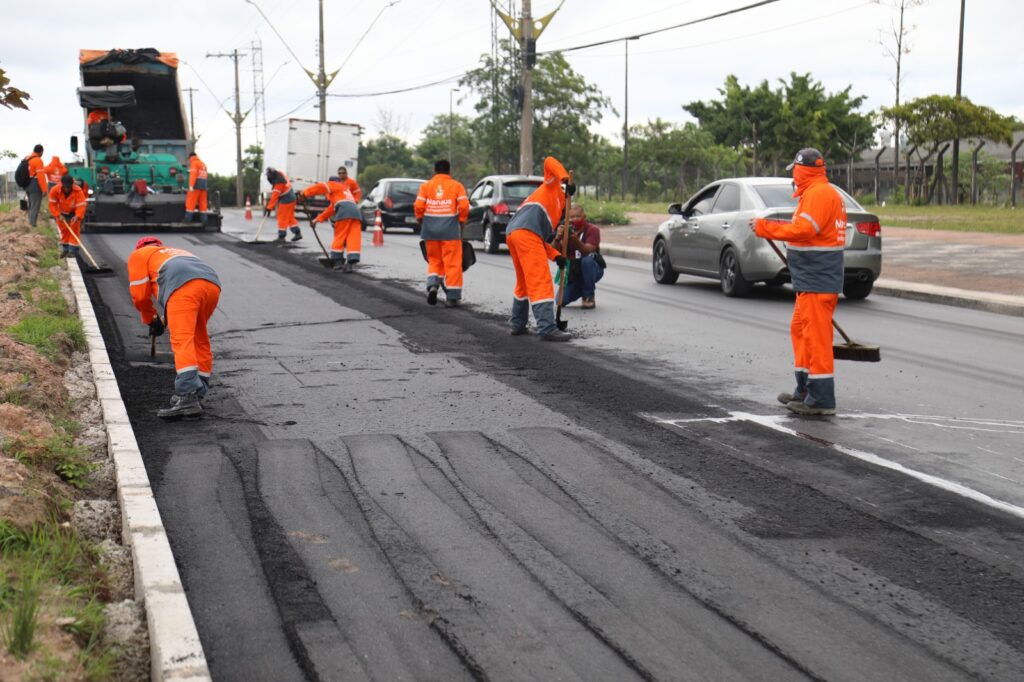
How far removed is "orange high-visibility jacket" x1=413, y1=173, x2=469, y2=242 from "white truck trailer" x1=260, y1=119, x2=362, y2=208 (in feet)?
87.7

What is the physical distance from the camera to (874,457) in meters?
6.79

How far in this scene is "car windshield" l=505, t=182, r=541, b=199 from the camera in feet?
80.7

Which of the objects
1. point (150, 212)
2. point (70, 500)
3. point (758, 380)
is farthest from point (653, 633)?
point (150, 212)

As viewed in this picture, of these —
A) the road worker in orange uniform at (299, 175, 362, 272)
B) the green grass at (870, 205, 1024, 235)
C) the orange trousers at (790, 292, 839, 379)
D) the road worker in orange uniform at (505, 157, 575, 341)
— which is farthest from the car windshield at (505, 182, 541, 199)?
the orange trousers at (790, 292, 839, 379)

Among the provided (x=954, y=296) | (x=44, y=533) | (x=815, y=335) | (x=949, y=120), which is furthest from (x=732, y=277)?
(x=949, y=120)

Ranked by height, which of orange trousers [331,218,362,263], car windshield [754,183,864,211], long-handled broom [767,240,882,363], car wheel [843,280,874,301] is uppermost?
car windshield [754,183,864,211]

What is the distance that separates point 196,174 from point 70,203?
32.8 feet

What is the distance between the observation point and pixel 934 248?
2280 cm

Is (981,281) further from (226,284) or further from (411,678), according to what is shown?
(411,678)

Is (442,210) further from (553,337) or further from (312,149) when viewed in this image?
(312,149)

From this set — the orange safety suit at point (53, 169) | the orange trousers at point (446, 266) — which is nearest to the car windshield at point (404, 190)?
the orange safety suit at point (53, 169)

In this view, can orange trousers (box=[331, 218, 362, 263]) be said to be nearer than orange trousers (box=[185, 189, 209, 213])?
Yes

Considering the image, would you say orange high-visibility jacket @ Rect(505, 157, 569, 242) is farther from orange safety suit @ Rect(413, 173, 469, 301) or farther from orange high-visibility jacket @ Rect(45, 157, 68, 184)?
orange high-visibility jacket @ Rect(45, 157, 68, 184)

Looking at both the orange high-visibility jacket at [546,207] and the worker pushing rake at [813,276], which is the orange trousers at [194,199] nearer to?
the orange high-visibility jacket at [546,207]
